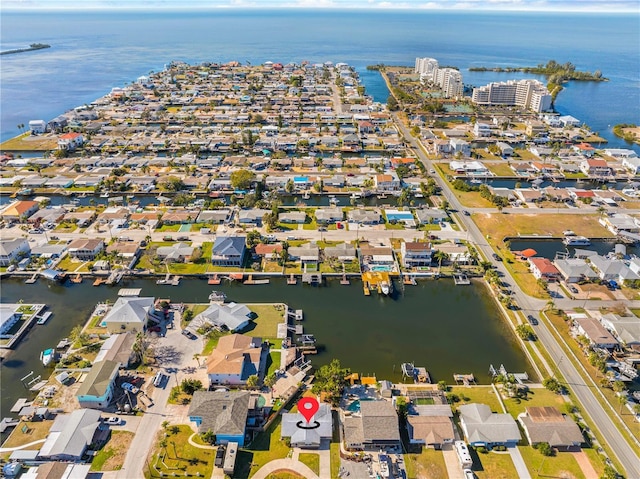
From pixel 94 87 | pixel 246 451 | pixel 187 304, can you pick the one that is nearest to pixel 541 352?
pixel 246 451

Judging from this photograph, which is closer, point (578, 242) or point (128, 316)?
point (128, 316)

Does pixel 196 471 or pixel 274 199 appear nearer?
pixel 196 471

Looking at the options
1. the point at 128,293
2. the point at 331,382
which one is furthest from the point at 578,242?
the point at 128,293

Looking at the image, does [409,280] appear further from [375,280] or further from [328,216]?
[328,216]

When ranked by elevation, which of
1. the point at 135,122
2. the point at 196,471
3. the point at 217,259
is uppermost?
the point at 135,122

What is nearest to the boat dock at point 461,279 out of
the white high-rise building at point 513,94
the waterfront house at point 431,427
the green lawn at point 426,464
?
the waterfront house at point 431,427

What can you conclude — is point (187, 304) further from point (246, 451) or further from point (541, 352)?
point (541, 352)
